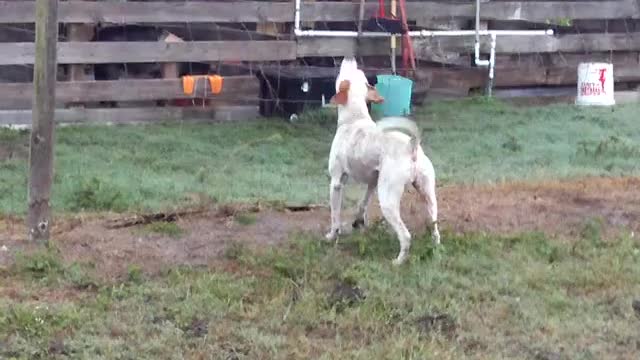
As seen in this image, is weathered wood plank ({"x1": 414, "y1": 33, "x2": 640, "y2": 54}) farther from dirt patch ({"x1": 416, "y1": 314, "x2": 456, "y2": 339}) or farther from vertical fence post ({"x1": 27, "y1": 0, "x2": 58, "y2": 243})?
dirt patch ({"x1": 416, "y1": 314, "x2": 456, "y2": 339})

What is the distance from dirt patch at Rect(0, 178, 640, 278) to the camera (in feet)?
21.0

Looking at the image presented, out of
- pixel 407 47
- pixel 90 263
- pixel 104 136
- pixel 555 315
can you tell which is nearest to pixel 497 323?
pixel 555 315

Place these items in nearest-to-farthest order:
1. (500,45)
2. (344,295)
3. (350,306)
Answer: (350,306) < (344,295) < (500,45)

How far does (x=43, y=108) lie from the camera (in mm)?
6246

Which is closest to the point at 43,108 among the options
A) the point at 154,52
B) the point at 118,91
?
the point at 118,91

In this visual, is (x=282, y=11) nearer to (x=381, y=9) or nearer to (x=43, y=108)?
(x=381, y=9)

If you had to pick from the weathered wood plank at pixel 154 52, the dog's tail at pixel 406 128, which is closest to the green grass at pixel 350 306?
the dog's tail at pixel 406 128

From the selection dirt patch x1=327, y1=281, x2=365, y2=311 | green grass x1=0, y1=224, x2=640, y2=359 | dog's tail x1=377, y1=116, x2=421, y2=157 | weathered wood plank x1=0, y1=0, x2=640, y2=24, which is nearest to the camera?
green grass x1=0, y1=224, x2=640, y2=359

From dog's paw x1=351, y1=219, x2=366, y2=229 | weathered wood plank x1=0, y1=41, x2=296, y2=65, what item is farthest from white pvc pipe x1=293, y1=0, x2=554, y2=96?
dog's paw x1=351, y1=219, x2=366, y2=229

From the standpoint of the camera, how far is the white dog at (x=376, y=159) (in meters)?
6.17

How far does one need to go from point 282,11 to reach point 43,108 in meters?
6.89

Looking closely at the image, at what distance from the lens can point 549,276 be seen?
6137 millimetres

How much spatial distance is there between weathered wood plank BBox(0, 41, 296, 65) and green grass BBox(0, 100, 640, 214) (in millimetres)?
778

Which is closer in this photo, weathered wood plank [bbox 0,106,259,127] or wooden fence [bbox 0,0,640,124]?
weathered wood plank [bbox 0,106,259,127]
